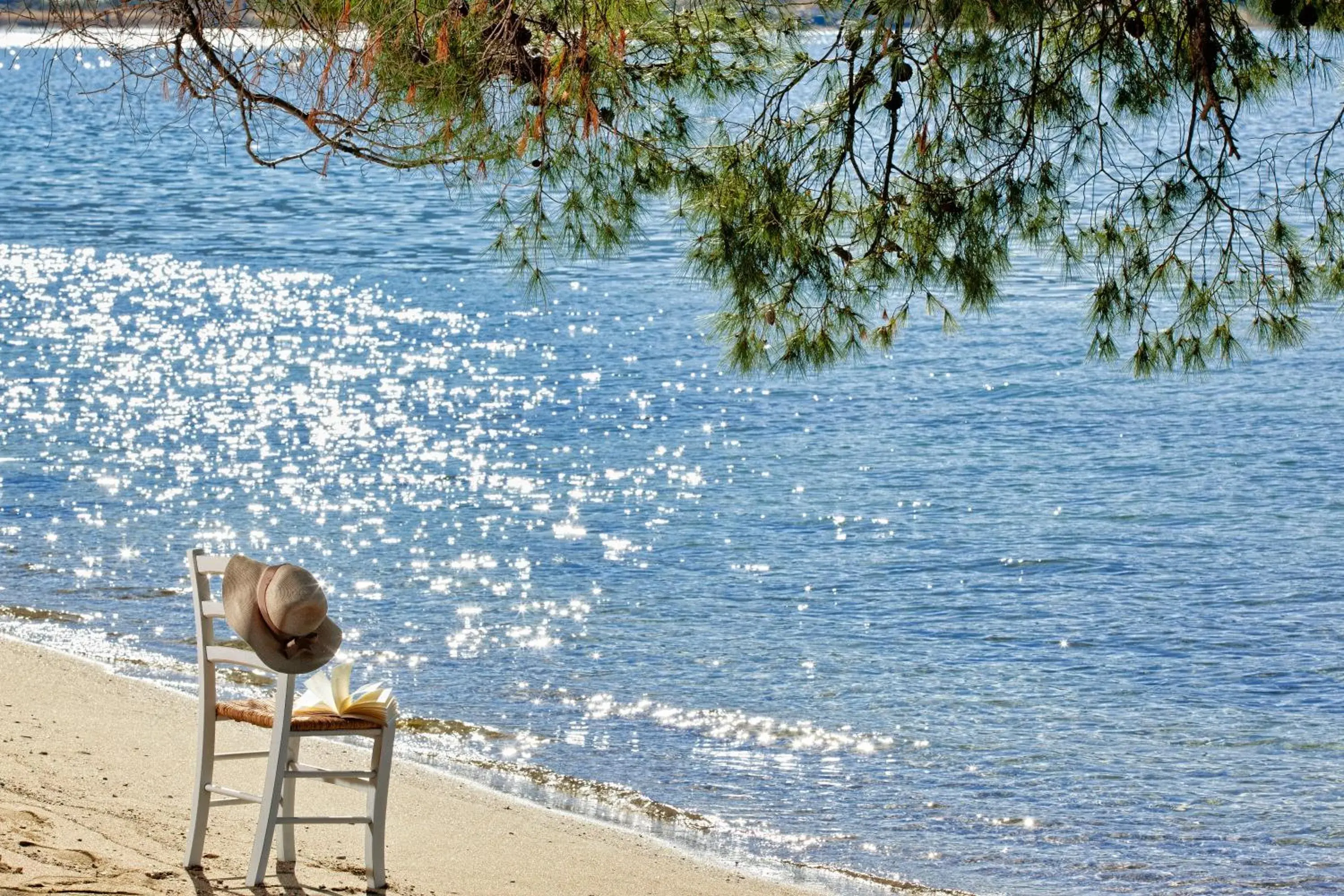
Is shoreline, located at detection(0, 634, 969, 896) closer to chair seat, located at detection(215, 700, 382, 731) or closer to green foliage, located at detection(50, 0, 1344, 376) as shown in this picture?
chair seat, located at detection(215, 700, 382, 731)

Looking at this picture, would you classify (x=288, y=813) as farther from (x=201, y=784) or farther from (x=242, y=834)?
(x=242, y=834)

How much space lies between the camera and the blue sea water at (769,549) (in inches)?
239

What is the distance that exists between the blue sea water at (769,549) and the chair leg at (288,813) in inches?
67.3

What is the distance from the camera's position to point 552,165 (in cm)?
562

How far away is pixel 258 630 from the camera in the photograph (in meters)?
3.89

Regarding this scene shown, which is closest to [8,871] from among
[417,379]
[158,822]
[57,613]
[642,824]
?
[158,822]

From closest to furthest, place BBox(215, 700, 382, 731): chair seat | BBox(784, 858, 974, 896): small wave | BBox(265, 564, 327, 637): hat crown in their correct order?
BBox(265, 564, 327, 637): hat crown → BBox(215, 700, 382, 731): chair seat → BBox(784, 858, 974, 896): small wave

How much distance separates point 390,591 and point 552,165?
3567 mm

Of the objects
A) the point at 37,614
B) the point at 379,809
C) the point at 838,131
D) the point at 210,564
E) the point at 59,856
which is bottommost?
the point at 37,614

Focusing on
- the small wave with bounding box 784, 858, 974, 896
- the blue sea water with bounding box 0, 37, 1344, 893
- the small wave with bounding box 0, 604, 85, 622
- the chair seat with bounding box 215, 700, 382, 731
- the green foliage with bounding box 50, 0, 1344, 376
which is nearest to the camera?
the chair seat with bounding box 215, 700, 382, 731

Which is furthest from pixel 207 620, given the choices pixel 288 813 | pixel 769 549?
pixel 769 549

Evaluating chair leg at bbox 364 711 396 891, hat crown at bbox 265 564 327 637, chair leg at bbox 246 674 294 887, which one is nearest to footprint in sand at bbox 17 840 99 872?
chair leg at bbox 246 674 294 887

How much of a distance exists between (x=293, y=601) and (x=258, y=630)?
0.15m

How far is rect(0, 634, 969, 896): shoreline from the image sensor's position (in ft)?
13.8
